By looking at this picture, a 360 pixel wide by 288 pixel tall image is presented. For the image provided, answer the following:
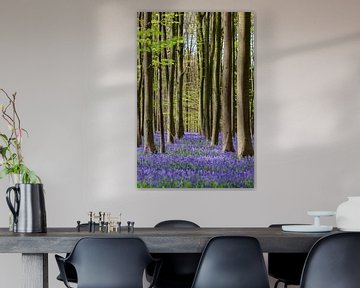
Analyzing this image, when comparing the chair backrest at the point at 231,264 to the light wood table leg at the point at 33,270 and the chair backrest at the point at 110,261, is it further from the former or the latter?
the light wood table leg at the point at 33,270

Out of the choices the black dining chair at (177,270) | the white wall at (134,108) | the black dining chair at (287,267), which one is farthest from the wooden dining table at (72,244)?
the white wall at (134,108)

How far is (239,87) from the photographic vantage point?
19.1ft

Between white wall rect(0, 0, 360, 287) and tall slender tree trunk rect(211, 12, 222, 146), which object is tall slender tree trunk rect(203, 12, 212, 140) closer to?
tall slender tree trunk rect(211, 12, 222, 146)

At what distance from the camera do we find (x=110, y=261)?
353 cm

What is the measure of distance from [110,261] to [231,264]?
582 mm

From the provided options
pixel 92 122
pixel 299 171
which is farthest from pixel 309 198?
pixel 92 122

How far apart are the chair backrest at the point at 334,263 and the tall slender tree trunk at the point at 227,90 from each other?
2.37 metres

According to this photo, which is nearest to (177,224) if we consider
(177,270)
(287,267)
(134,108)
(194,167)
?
(177,270)

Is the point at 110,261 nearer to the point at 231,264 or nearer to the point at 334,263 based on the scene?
the point at 231,264

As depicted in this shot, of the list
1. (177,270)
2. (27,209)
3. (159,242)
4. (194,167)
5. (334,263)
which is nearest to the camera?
(334,263)

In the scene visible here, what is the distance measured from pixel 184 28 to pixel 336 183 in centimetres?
169

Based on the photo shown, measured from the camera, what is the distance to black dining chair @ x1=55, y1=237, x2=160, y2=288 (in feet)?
11.5

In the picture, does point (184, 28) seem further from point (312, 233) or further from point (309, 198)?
point (312, 233)

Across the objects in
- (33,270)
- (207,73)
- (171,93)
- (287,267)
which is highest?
(207,73)
